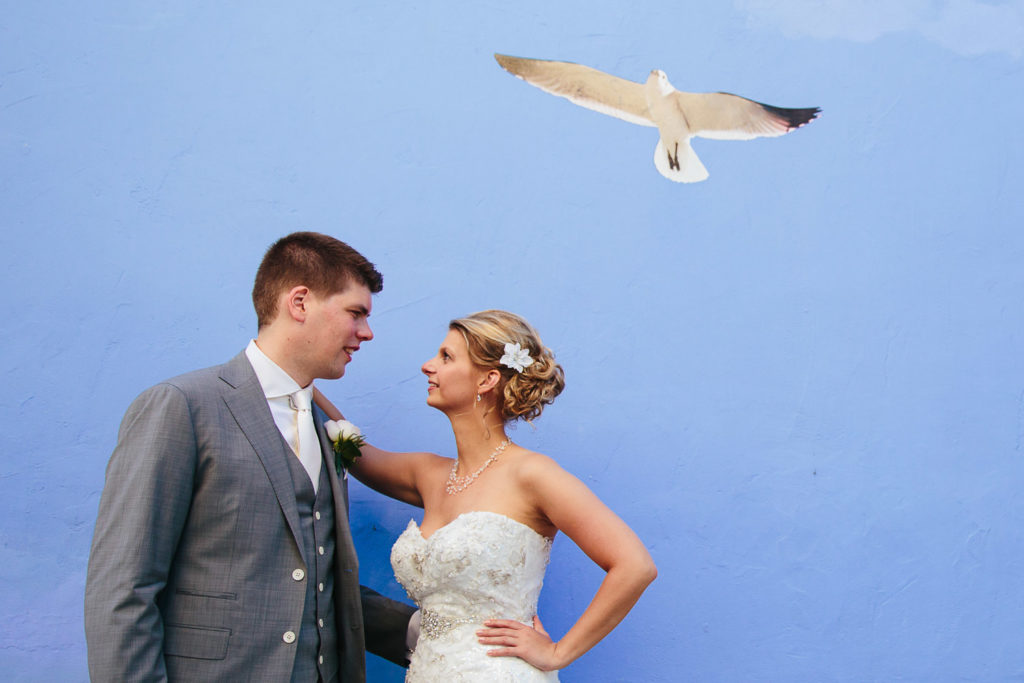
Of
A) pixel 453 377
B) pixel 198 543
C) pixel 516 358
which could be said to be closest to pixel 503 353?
pixel 516 358

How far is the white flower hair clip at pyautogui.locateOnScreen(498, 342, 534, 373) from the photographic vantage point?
254 cm

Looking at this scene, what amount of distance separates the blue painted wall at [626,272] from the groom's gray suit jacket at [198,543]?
0.77 meters

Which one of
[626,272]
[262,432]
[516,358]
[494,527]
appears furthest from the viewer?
[626,272]

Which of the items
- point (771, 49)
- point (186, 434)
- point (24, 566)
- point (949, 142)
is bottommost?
point (24, 566)

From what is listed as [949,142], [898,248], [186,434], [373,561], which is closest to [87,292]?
[186,434]

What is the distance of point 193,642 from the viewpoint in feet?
6.72

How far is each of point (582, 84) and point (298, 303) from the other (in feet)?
4.51

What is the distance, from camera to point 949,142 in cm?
309

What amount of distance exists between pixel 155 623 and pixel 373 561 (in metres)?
1.03

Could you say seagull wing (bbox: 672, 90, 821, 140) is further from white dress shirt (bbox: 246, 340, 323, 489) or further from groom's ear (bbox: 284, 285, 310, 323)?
white dress shirt (bbox: 246, 340, 323, 489)

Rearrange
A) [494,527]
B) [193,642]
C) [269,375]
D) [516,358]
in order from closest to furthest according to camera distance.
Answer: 1. [193,642]
2. [269,375]
3. [494,527]
4. [516,358]

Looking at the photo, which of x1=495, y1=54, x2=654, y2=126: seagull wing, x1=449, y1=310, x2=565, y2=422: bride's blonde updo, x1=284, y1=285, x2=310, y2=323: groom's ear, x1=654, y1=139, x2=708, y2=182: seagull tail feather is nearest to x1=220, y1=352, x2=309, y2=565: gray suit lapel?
x1=284, y1=285, x2=310, y2=323: groom's ear

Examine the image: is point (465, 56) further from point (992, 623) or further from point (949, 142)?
point (992, 623)

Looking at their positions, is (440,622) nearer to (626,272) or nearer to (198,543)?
(198,543)
